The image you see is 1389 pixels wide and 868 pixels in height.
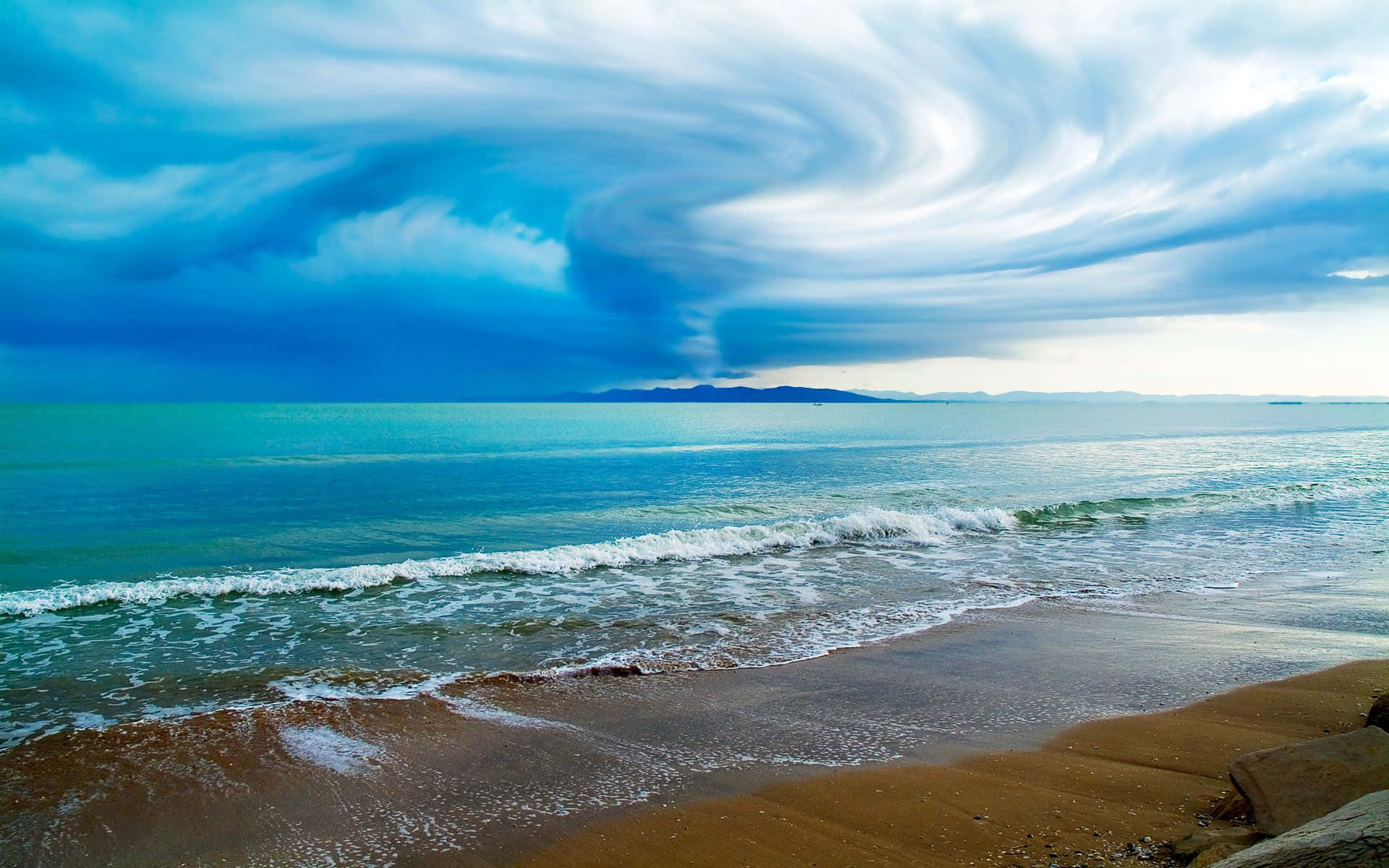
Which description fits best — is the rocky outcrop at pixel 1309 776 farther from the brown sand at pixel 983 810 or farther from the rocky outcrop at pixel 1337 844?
the rocky outcrop at pixel 1337 844

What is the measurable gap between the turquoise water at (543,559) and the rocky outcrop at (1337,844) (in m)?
7.57

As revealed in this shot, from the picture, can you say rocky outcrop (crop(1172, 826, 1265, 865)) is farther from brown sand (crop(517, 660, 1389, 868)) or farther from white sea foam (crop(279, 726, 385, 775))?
white sea foam (crop(279, 726, 385, 775))

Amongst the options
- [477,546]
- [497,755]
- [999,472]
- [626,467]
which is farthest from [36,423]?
[497,755]

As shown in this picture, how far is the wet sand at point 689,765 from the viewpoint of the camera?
556 cm

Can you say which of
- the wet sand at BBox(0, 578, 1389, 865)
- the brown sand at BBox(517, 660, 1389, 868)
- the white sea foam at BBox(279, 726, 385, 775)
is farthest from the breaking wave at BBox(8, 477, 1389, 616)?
the brown sand at BBox(517, 660, 1389, 868)

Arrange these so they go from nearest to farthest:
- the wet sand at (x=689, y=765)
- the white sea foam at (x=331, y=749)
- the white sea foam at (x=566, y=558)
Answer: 1. the wet sand at (x=689, y=765)
2. the white sea foam at (x=331, y=749)
3. the white sea foam at (x=566, y=558)

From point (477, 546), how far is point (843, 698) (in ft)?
45.0

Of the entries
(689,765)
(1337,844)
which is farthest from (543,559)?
(1337,844)

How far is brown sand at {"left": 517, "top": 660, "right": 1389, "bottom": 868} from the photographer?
5.21 metres

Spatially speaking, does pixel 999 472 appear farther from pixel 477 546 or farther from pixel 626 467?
Answer: pixel 477 546

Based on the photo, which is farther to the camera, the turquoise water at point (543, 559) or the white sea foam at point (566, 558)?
the white sea foam at point (566, 558)

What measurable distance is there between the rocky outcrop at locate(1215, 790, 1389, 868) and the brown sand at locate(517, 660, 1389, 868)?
1.52 meters

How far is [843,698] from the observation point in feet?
28.7

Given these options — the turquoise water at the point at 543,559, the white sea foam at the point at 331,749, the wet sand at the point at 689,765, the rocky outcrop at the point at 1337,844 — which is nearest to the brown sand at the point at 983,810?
the wet sand at the point at 689,765
